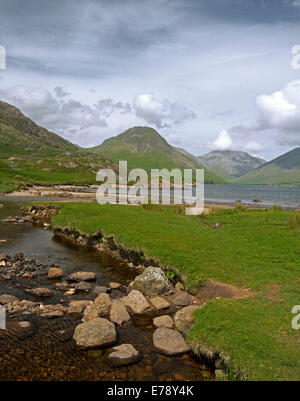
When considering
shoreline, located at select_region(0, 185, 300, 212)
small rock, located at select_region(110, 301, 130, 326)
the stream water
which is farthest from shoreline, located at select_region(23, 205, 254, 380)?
shoreline, located at select_region(0, 185, 300, 212)

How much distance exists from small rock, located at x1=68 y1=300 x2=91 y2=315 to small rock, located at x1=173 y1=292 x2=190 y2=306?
5.78 meters

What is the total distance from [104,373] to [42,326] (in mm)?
5243

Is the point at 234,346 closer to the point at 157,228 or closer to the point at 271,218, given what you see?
the point at 157,228

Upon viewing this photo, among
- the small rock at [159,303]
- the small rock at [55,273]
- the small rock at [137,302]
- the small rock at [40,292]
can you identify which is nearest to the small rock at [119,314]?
the small rock at [137,302]

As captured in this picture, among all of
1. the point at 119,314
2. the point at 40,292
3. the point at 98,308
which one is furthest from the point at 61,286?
the point at 119,314

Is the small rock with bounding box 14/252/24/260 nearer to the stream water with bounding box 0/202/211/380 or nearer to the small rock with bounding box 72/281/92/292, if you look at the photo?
the stream water with bounding box 0/202/211/380

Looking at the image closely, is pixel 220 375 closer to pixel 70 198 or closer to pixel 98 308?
pixel 98 308

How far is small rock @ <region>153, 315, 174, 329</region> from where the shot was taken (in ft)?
51.4

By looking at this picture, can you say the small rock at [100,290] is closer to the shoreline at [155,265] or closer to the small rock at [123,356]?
the shoreline at [155,265]

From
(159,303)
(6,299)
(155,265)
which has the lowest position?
(159,303)

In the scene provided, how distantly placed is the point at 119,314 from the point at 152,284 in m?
4.05

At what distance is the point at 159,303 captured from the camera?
18.3 m

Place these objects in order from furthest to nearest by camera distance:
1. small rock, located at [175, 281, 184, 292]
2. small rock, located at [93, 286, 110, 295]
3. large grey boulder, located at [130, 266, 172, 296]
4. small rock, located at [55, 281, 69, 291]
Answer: small rock, located at [55, 281, 69, 291] → small rock, located at [175, 281, 184, 292] → small rock, located at [93, 286, 110, 295] → large grey boulder, located at [130, 266, 172, 296]

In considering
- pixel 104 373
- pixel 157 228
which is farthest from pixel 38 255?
pixel 104 373
